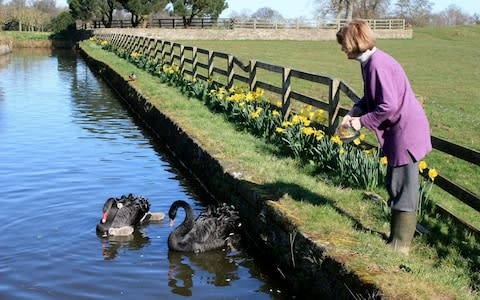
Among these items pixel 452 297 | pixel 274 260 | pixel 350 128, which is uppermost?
pixel 350 128

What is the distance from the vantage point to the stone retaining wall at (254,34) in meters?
54.9

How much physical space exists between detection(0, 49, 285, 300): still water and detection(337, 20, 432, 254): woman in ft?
5.18

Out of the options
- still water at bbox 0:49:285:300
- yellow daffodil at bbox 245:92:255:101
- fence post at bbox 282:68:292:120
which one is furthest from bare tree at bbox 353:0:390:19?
fence post at bbox 282:68:292:120

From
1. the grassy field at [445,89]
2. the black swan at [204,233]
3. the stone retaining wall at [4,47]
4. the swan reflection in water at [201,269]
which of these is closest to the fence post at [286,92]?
the grassy field at [445,89]

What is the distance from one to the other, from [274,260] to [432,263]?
1699mm

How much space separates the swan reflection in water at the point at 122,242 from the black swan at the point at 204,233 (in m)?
0.51

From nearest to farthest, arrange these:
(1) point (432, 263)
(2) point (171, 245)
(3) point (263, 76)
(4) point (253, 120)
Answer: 1. (1) point (432, 263)
2. (2) point (171, 245)
3. (4) point (253, 120)
4. (3) point (263, 76)

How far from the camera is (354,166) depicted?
750cm

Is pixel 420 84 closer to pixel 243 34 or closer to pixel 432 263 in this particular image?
pixel 432 263

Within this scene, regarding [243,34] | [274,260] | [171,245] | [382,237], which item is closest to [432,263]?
[382,237]

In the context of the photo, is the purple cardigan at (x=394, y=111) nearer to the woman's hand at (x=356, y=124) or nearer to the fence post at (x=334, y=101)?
the woman's hand at (x=356, y=124)

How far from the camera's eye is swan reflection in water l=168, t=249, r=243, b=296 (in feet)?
20.5

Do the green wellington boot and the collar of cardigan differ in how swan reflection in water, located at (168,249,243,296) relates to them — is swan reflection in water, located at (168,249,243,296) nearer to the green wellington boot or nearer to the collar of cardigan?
the green wellington boot

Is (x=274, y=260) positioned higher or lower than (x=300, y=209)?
lower
